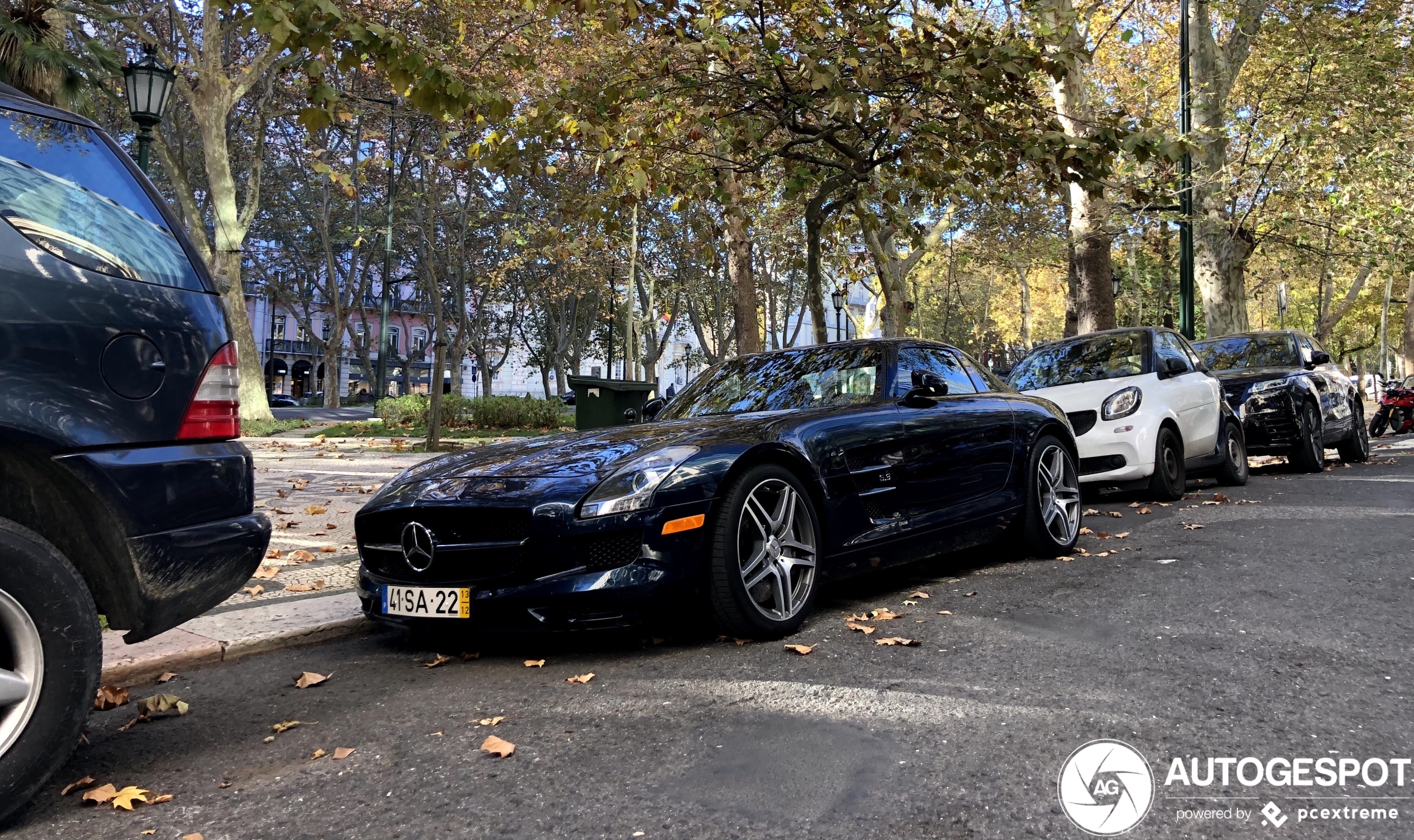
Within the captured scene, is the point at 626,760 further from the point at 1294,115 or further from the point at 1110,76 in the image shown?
the point at 1110,76

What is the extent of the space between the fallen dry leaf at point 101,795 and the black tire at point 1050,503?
198 inches

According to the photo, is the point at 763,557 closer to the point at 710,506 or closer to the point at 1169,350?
the point at 710,506

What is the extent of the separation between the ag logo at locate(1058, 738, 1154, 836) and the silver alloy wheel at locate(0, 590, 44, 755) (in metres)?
2.66

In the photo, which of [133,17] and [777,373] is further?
[133,17]

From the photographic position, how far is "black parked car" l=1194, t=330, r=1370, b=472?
12062 millimetres

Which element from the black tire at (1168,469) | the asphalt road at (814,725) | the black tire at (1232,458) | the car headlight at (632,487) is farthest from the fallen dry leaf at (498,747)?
the black tire at (1232,458)

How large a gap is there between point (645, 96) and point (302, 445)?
34.1 ft

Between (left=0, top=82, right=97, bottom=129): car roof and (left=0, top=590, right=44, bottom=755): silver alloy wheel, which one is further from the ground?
(left=0, top=82, right=97, bottom=129): car roof

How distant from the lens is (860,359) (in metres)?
5.96

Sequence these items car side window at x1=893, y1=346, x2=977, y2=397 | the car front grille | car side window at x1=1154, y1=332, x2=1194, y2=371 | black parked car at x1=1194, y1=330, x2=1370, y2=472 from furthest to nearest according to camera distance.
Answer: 1. black parked car at x1=1194, y1=330, x2=1370, y2=472
2. car side window at x1=1154, y1=332, x2=1194, y2=371
3. the car front grille
4. car side window at x1=893, y1=346, x2=977, y2=397

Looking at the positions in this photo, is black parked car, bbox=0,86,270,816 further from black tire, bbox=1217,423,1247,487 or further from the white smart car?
black tire, bbox=1217,423,1247,487

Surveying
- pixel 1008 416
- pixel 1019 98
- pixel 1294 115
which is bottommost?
pixel 1008 416

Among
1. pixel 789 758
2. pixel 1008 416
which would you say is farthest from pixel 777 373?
pixel 789 758

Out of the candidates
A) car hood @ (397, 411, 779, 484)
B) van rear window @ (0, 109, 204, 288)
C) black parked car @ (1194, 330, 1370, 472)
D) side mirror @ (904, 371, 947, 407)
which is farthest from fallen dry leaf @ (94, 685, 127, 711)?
black parked car @ (1194, 330, 1370, 472)
